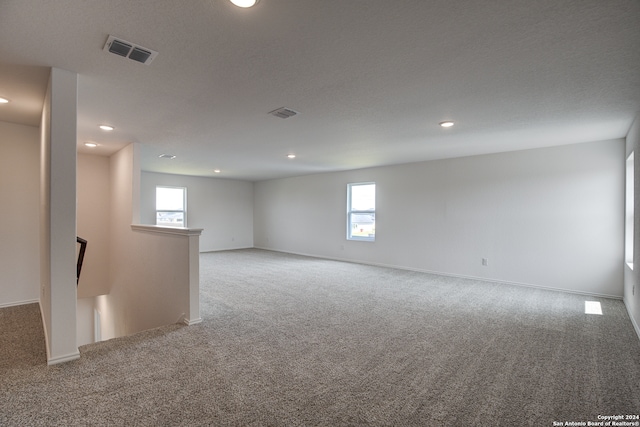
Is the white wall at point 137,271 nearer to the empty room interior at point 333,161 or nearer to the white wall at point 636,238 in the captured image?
the empty room interior at point 333,161

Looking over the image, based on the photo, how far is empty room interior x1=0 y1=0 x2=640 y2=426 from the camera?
178 cm

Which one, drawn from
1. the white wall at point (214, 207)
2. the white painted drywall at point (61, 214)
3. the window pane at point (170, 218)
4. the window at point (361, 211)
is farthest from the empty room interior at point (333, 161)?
the window pane at point (170, 218)

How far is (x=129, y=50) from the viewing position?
6.56ft

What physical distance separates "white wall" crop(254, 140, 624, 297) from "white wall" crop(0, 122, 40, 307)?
5764 mm

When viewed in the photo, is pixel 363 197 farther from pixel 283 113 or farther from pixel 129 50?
pixel 129 50

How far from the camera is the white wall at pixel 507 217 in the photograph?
4.38 metres

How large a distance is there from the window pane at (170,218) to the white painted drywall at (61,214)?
20.5ft

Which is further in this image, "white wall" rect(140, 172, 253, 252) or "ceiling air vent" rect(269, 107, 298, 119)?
"white wall" rect(140, 172, 253, 252)

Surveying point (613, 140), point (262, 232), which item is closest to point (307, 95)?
point (613, 140)

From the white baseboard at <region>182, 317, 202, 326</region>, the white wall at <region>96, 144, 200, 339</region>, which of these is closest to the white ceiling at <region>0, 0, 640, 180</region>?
the white wall at <region>96, 144, 200, 339</region>

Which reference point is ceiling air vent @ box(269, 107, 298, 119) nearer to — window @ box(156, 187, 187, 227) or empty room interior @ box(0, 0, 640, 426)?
empty room interior @ box(0, 0, 640, 426)

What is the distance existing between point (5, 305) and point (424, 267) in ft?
21.7

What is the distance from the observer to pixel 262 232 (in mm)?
10000

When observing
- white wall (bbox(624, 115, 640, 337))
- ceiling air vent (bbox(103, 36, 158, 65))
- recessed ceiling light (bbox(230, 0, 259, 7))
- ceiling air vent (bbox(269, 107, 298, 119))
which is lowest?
white wall (bbox(624, 115, 640, 337))
